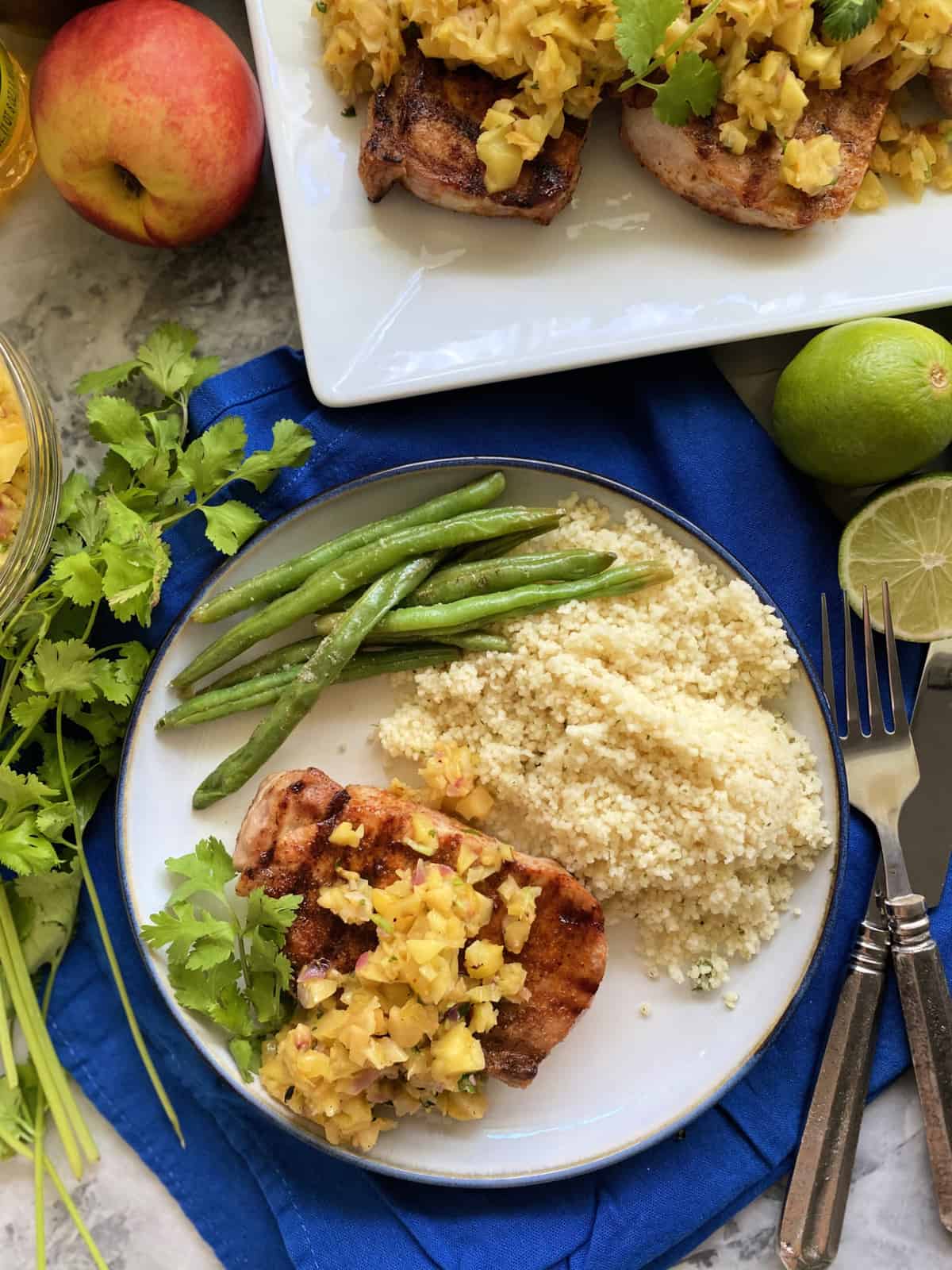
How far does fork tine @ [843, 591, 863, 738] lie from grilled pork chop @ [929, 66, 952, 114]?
113 cm

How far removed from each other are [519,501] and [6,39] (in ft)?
5.74

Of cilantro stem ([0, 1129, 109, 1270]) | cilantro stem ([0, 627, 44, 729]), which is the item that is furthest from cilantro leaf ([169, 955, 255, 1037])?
cilantro stem ([0, 627, 44, 729])

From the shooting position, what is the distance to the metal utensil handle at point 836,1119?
251cm

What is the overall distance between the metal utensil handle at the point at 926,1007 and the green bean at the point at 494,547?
1.21 metres

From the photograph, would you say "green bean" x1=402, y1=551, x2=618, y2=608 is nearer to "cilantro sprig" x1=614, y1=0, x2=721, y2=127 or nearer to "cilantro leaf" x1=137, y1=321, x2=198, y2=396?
"cilantro leaf" x1=137, y1=321, x2=198, y2=396

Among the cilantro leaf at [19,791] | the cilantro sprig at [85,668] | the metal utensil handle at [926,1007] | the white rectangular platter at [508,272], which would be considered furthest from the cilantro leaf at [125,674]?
the metal utensil handle at [926,1007]

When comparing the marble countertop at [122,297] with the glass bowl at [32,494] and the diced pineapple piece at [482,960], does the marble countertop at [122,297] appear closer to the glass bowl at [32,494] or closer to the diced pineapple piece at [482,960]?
the glass bowl at [32,494]

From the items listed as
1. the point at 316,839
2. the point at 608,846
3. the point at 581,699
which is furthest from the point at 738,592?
the point at 316,839

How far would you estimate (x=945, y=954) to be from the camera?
2.57 metres

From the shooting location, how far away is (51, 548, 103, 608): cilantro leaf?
91.5 inches

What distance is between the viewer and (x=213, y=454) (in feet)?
8.04

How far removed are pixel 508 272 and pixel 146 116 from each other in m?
0.86

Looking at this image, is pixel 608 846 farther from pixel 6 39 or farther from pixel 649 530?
pixel 6 39

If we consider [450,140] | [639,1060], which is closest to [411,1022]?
[639,1060]
